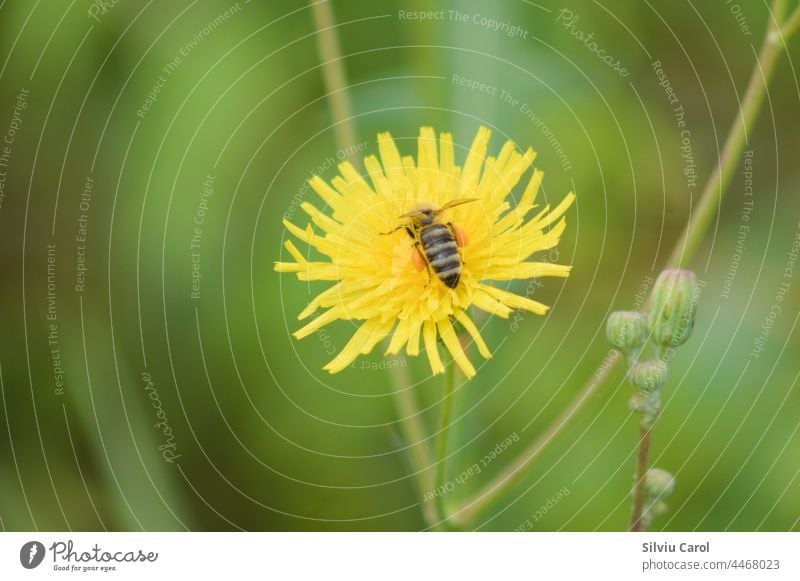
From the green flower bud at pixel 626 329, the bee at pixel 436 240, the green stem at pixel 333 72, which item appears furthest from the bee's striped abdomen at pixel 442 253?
the green stem at pixel 333 72

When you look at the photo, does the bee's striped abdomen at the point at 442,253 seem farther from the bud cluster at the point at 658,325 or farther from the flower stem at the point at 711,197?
the flower stem at the point at 711,197

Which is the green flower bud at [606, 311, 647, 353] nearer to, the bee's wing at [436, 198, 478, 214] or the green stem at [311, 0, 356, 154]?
the bee's wing at [436, 198, 478, 214]

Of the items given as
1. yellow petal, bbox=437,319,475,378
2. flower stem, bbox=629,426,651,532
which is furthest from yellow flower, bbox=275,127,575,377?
flower stem, bbox=629,426,651,532

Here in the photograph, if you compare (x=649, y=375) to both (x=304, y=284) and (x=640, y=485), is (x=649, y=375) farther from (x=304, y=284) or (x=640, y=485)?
(x=304, y=284)

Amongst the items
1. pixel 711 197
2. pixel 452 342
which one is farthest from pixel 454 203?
pixel 711 197

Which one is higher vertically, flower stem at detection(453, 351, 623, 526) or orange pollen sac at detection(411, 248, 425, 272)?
orange pollen sac at detection(411, 248, 425, 272)

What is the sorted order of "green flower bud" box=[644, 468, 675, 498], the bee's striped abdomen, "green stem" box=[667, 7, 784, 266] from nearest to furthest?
the bee's striped abdomen, "green flower bud" box=[644, 468, 675, 498], "green stem" box=[667, 7, 784, 266]

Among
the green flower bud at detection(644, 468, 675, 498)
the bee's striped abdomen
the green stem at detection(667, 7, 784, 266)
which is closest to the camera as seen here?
the bee's striped abdomen
